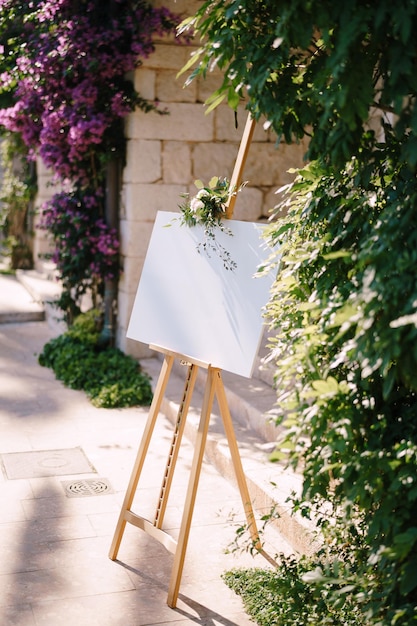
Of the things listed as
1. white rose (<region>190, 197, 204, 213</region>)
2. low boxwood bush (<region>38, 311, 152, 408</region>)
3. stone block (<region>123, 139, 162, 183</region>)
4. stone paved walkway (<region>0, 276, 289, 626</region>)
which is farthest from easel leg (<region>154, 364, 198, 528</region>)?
stone block (<region>123, 139, 162, 183</region>)

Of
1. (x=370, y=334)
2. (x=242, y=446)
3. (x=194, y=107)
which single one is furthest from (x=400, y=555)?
(x=194, y=107)

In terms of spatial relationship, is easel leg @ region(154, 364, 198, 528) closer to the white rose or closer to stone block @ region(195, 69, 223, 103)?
the white rose

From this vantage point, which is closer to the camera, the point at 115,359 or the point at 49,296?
the point at 115,359

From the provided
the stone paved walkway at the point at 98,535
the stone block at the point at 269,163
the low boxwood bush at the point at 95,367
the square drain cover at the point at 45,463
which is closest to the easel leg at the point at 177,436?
the stone paved walkway at the point at 98,535

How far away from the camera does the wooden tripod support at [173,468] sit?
9.39 feet

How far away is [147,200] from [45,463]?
90.3 inches

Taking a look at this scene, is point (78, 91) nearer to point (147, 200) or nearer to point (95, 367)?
point (147, 200)

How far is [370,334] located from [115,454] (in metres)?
2.79

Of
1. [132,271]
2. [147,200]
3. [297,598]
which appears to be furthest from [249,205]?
[297,598]

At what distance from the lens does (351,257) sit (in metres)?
1.96

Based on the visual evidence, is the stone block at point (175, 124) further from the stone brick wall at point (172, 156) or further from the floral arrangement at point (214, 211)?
the floral arrangement at point (214, 211)

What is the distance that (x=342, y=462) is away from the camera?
79.0 inches

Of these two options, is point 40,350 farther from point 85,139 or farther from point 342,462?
point 342,462

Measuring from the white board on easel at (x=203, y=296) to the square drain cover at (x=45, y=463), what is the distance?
115cm
